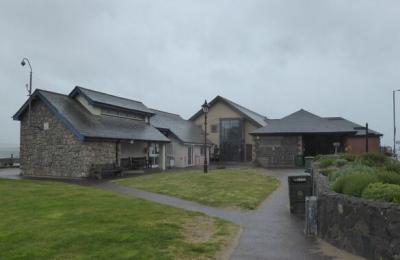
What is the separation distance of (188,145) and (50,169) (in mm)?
15705

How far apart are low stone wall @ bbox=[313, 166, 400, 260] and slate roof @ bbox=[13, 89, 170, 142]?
18128 mm

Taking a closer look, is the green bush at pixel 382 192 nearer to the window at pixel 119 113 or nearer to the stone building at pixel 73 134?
the stone building at pixel 73 134

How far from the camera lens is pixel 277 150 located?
36844 mm

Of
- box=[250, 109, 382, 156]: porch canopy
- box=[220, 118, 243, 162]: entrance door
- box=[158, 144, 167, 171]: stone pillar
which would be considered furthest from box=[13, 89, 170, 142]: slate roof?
box=[220, 118, 243, 162]: entrance door

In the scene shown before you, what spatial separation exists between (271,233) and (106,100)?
23.6 meters

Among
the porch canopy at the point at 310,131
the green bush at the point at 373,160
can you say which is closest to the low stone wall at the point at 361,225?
the green bush at the point at 373,160

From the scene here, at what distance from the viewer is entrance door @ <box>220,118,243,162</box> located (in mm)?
48000

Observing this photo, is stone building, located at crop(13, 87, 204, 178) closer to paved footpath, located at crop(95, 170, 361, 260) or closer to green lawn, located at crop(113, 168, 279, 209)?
green lawn, located at crop(113, 168, 279, 209)

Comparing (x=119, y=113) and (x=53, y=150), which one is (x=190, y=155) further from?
(x=53, y=150)

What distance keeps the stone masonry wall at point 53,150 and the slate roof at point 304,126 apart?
54.7ft

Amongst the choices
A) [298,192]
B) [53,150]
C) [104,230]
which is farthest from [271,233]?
[53,150]

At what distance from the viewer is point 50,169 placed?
1014 inches

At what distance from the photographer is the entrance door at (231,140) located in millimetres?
48000

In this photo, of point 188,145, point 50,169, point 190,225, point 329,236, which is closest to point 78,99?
point 50,169
